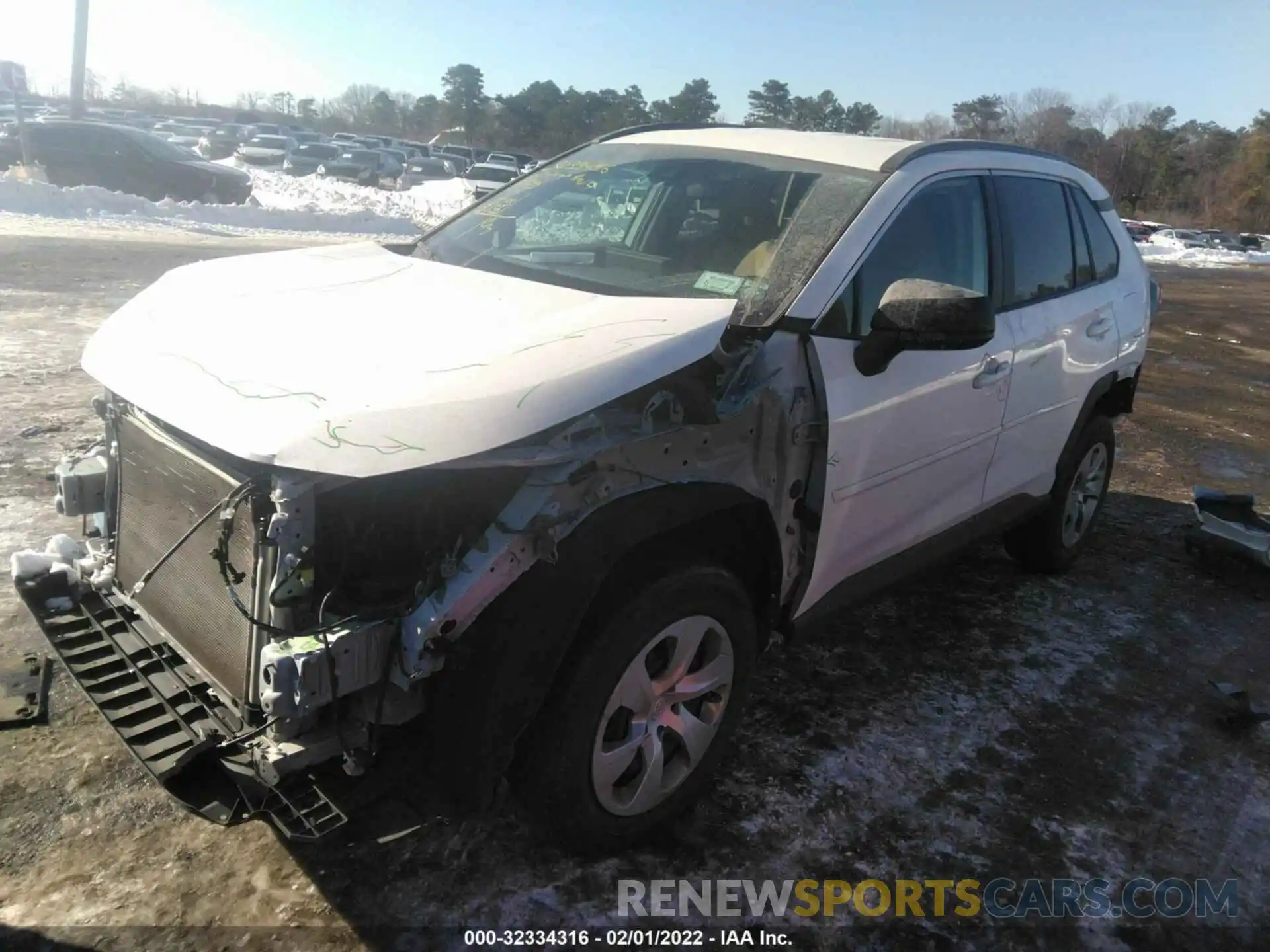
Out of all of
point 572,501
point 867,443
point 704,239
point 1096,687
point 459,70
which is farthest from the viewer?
point 459,70

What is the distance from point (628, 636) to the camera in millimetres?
2314

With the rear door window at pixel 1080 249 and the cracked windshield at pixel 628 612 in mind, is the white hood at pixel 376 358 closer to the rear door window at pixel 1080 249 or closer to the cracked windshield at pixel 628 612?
→ the cracked windshield at pixel 628 612

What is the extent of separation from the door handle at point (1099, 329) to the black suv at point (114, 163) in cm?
1895

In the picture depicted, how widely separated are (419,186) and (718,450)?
26357mm

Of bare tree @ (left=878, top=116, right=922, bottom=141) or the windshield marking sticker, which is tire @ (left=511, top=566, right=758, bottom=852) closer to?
the windshield marking sticker

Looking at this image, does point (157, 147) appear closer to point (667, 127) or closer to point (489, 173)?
point (489, 173)

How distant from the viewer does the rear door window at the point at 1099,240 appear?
176 inches

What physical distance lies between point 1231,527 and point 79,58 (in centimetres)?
2542

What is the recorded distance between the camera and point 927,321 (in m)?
2.65

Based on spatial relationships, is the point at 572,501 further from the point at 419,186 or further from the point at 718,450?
the point at 419,186

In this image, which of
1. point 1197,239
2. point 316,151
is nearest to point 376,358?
point 316,151

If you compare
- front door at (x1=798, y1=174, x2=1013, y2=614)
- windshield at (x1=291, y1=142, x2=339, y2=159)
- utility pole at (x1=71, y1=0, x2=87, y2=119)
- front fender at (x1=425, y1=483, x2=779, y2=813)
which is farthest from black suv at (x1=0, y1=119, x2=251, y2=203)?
front fender at (x1=425, y1=483, x2=779, y2=813)

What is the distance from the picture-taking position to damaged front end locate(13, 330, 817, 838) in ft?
6.71

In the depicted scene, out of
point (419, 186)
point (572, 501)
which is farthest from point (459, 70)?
point (572, 501)
